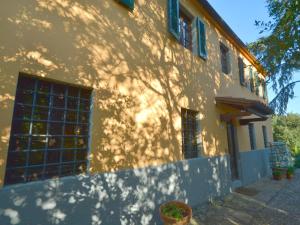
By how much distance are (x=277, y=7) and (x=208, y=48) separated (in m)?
2.46

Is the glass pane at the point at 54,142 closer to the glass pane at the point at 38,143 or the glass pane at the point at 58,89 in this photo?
the glass pane at the point at 38,143

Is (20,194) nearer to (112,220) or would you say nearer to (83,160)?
(83,160)

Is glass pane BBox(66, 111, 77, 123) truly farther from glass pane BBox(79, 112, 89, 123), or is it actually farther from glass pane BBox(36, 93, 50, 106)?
glass pane BBox(36, 93, 50, 106)

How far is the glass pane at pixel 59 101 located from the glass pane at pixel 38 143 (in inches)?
21.9

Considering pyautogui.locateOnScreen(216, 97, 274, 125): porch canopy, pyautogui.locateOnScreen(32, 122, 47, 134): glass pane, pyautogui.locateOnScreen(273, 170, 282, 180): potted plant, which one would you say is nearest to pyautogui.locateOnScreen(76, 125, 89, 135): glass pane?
pyautogui.locateOnScreen(32, 122, 47, 134): glass pane

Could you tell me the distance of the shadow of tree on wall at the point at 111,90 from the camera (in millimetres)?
2980

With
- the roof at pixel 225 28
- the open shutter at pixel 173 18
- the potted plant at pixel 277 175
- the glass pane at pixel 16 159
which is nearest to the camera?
the glass pane at pixel 16 159

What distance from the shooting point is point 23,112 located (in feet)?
10.2

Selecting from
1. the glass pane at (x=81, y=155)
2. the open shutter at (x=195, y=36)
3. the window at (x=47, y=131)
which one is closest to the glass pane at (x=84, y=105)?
the window at (x=47, y=131)

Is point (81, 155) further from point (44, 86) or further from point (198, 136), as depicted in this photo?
point (198, 136)

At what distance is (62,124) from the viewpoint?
3.52 m

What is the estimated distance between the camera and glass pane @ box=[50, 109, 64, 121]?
342 cm

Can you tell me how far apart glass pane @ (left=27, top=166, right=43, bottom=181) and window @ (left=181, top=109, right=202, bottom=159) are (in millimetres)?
3903

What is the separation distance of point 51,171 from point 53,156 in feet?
0.73
